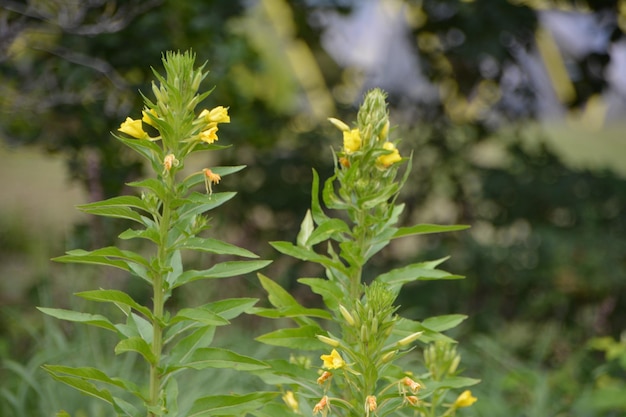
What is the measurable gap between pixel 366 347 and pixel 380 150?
14.3 inches

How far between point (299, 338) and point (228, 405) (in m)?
0.19

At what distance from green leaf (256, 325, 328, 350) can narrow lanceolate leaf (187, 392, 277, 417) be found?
11 centimetres

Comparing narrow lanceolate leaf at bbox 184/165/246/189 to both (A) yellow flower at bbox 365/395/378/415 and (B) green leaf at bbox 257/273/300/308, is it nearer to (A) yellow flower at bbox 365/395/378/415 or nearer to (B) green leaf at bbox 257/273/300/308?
(B) green leaf at bbox 257/273/300/308

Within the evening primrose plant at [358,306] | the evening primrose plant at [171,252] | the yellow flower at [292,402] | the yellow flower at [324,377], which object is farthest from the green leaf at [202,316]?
the yellow flower at [292,402]

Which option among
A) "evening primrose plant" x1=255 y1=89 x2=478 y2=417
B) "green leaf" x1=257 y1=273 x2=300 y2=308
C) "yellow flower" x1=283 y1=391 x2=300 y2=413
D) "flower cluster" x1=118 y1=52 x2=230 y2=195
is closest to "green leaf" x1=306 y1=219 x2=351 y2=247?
"evening primrose plant" x1=255 y1=89 x2=478 y2=417

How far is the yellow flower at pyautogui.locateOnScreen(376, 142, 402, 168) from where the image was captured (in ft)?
4.66

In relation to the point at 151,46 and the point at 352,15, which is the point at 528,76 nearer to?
the point at 352,15

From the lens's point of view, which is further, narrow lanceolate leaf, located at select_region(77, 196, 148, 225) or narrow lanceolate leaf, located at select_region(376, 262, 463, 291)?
narrow lanceolate leaf, located at select_region(376, 262, 463, 291)

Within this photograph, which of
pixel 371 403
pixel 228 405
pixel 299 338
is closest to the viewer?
pixel 371 403

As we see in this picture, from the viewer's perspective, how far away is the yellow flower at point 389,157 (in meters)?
1.42

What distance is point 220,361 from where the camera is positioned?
1.35 meters

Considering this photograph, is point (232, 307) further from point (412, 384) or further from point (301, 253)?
point (412, 384)

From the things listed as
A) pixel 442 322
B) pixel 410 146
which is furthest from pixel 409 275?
pixel 410 146

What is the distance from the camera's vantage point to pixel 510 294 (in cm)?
451
